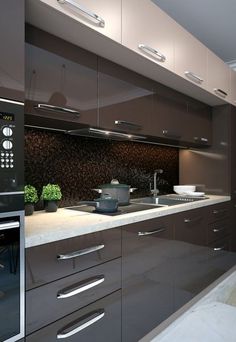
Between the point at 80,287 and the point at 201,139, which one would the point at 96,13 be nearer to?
the point at 80,287

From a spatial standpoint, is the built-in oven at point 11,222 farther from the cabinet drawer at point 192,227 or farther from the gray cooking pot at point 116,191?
the cabinet drawer at point 192,227

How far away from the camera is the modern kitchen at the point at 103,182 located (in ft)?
3.42

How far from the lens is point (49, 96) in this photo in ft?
4.66

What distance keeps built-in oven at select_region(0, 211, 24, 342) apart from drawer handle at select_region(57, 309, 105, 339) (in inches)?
8.7

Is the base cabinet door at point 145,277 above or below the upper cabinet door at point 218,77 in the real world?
below

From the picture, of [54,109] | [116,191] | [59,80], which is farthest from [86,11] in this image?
[116,191]

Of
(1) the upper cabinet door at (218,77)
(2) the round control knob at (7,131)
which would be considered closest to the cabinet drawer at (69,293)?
(2) the round control knob at (7,131)

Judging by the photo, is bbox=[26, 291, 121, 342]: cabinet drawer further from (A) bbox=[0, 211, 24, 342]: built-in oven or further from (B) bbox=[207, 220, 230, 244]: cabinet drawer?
(B) bbox=[207, 220, 230, 244]: cabinet drawer

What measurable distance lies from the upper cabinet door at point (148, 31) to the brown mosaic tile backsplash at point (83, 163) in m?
0.79

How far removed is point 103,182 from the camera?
2.26 meters

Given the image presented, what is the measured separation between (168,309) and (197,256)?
0.57 m

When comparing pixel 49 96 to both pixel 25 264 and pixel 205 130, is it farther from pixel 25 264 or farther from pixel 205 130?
pixel 205 130

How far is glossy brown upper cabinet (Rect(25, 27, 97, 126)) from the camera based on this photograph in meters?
1.36

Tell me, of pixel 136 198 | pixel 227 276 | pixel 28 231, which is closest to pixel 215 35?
pixel 136 198
